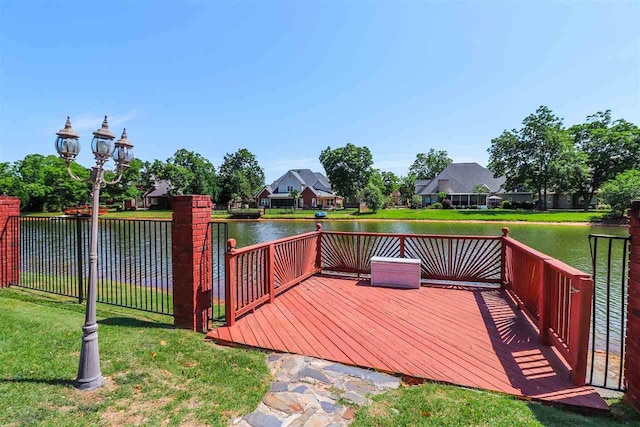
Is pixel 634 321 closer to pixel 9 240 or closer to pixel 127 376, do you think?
pixel 127 376

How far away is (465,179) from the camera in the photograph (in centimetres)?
4459

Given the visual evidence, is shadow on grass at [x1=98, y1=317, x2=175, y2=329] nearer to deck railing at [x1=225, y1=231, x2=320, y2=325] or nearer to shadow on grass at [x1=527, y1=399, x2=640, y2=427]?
deck railing at [x1=225, y1=231, x2=320, y2=325]

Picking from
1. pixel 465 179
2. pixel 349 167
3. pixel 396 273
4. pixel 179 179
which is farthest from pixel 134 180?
pixel 396 273

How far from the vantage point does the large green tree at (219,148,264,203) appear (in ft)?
160

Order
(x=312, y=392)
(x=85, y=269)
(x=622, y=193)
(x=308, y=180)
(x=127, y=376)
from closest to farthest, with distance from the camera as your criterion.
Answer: (x=312, y=392) → (x=127, y=376) → (x=85, y=269) → (x=622, y=193) → (x=308, y=180)

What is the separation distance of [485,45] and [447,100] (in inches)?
206

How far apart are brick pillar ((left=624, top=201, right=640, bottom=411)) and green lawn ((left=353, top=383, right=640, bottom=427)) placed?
14 cm

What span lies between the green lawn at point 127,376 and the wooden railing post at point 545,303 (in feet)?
9.72

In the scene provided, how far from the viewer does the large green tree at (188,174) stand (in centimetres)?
4441

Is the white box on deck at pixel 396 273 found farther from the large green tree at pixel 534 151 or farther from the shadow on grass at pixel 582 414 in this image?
the large green tree at pixel 534 151

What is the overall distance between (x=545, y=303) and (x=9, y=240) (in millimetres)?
8388

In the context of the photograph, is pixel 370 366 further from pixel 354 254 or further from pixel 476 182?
pixel 476 182

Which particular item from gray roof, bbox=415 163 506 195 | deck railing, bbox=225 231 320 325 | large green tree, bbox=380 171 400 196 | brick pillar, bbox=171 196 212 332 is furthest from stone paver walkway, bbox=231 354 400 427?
large green tree, bbox=380 171 400 196

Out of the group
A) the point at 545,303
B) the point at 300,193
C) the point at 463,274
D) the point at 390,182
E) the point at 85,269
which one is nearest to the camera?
the point at 545,303
